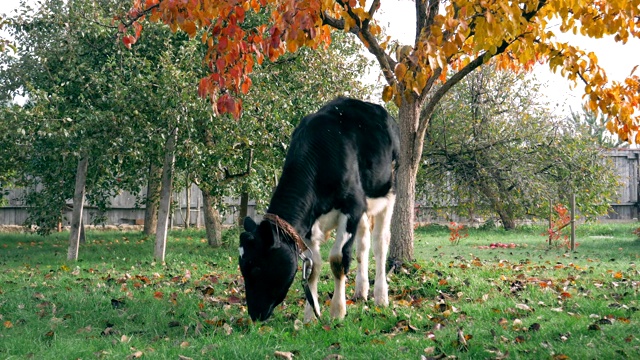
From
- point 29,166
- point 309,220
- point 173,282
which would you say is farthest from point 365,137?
point 29,166

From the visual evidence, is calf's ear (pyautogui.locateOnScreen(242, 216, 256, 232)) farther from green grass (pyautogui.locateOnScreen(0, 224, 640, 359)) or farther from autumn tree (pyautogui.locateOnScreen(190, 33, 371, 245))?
autumn tree (pyautogui.locateOnScreen(190, 33, 371, 245))

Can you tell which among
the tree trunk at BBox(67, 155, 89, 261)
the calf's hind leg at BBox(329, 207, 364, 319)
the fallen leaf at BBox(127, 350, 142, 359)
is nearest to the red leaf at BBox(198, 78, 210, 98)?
the calf's hind leg at BBox(329, 207, 364, 319)

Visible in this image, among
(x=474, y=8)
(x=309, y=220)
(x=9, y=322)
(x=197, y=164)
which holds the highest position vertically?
(x=474, y=8)

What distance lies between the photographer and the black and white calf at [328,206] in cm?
556

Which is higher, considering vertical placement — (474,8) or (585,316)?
(474,8)

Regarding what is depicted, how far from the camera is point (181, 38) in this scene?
1346cm

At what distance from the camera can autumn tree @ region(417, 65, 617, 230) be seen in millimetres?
19391

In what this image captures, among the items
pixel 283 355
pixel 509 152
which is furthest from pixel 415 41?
pixel 509 152

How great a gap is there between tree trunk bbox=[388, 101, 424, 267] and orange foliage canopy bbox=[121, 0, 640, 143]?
32 centimetres

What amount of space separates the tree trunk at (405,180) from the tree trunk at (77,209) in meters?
6.09

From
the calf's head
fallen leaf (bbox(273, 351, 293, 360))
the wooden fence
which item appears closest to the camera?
fallen leaf (bbox(273, 351, 293, 360))

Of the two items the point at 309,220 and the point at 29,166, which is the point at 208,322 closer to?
the point at 309,220

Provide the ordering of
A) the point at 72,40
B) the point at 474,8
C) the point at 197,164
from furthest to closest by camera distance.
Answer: the point at 72,40 < the point at 197,164 < the point at 474,8

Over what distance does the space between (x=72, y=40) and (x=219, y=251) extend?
505 cm
